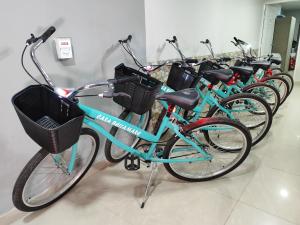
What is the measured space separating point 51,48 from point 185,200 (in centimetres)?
141

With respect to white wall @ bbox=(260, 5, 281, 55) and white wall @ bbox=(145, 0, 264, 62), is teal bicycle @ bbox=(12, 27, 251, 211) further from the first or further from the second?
white wall @ bbox=(260, 5, 281, 55)

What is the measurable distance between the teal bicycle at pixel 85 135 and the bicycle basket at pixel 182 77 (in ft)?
1.45

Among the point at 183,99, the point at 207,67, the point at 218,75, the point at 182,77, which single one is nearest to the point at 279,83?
the point at 207,67

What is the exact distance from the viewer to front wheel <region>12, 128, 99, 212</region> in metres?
1.26

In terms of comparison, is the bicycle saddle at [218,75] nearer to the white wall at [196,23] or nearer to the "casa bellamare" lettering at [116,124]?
the white wall at [196,23]

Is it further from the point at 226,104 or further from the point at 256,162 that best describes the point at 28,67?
the point at 256,162

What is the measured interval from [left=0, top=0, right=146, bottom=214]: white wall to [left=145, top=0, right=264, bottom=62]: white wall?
1.03ft

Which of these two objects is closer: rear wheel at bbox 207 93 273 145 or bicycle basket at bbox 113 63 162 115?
bicycle basket at bbox 113 63 162 115

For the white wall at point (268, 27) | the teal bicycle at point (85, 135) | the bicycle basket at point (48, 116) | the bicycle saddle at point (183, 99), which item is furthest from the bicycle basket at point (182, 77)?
the white wall at point (268, 27)

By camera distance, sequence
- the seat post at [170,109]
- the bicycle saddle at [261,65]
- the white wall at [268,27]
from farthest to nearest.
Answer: the white wall at [268,27], the bicycle saddle at [261,65], the seat post at [170,109]

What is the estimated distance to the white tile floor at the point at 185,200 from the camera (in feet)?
4.58

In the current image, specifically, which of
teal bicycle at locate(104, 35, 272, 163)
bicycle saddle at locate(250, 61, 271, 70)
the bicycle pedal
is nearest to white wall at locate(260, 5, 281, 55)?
bicycle saddle at locate(250, 61, 271, 70)

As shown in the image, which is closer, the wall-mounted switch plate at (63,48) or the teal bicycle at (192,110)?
the wall-mounted switch plate at (63,48)

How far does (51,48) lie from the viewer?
1372 millimetres
